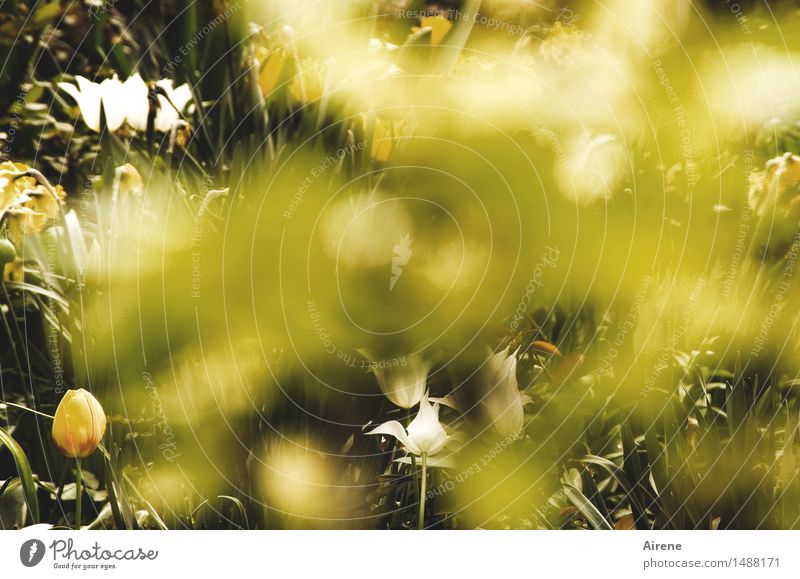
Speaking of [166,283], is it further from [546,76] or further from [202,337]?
[546,76]

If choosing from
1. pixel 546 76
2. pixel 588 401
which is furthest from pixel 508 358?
pixel 546 76

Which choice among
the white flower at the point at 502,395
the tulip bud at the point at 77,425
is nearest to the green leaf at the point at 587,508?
the white flower at the point at 502,395

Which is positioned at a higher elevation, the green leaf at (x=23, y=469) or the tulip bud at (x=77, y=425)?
the tulip bud at (x=77, y=425)

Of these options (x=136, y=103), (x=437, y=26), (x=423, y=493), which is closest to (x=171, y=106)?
(x=136, y=103)

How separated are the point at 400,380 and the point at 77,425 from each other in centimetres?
19

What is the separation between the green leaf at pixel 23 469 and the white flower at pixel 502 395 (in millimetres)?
274

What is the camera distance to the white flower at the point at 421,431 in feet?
1.35

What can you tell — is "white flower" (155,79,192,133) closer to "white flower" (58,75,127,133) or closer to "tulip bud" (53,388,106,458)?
"white flower" (58,75,127,133)

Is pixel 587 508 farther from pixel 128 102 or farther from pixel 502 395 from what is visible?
pixel 128 102

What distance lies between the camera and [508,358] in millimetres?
419

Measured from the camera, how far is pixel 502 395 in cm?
41

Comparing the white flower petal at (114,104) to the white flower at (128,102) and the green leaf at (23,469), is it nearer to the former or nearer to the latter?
the white flower at (128,102)

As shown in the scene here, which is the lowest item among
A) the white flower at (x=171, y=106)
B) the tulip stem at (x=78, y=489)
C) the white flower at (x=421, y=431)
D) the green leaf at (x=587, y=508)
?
the green leaf at (x=587, y=508)

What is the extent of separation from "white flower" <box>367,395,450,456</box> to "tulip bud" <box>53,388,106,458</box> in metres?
0.16
